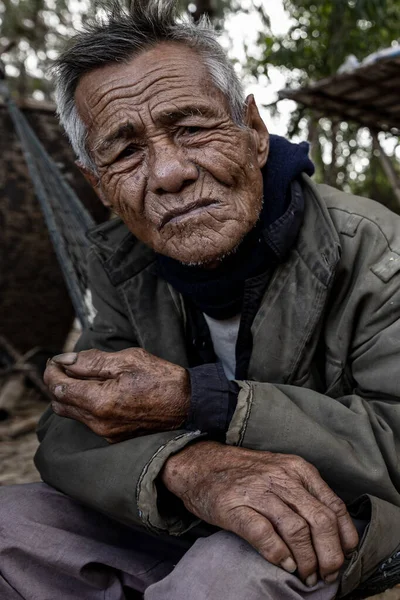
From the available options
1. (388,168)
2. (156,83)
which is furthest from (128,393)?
(388,168)

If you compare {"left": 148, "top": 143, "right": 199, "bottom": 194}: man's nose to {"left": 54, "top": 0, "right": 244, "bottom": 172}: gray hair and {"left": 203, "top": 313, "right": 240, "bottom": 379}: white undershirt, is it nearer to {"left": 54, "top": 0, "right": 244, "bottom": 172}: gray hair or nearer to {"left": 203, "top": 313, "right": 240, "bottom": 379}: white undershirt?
{"left": 54, "top": 0, "right": 244, "bottom": 172}: gray hair

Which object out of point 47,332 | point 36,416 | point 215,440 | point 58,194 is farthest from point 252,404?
point 47,332

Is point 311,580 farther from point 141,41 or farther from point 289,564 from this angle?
point 141,41

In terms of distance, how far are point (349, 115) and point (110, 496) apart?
13.1ft

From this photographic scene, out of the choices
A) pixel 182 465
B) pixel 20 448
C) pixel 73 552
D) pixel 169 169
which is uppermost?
pixel 169 169

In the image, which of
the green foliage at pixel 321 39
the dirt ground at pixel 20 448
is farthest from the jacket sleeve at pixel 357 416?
the green foliage at pixel 321 39

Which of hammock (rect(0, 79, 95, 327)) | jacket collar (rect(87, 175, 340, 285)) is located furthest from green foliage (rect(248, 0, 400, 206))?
jacket collar (rect(87, 175, 340, 285))

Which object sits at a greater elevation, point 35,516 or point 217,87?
point 217,87

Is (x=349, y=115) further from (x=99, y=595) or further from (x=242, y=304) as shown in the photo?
(x=99, y=595)

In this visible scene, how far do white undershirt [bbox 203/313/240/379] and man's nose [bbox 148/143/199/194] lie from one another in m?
0.41

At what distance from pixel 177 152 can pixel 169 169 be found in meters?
0.06

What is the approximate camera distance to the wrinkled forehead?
1559mm

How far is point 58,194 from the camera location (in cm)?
323

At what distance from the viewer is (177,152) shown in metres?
1.54
